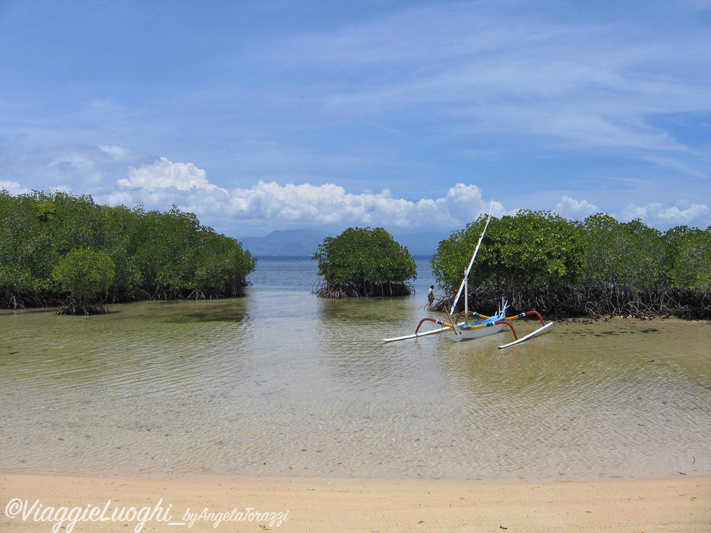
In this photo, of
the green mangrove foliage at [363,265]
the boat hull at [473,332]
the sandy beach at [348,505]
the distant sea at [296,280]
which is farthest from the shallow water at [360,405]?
the distant sea at [296,280]

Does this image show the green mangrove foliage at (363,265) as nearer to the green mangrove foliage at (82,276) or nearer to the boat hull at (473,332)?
the green mangrove foliage at (82,276)

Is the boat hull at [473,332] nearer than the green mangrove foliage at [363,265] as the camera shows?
Yes

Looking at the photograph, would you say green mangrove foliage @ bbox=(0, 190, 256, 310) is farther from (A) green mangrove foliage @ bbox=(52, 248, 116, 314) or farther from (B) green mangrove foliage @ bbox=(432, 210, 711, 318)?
(B) green mangrove foliage @ bbox=(432, 210, 711, 318)

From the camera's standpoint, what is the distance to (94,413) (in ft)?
26.7

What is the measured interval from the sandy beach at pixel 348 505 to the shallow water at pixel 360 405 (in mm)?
463

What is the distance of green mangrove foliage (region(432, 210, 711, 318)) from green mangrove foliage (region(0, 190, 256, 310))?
16218 millimetres

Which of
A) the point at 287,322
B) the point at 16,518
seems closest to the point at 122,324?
the point at 287,322

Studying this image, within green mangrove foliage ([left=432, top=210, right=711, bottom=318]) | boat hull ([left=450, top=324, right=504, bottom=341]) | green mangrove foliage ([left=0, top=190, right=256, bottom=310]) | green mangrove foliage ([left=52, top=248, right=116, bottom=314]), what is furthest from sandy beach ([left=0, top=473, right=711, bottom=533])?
green mangrove foliage ([left=0, top=190, right=256, bottom=310])

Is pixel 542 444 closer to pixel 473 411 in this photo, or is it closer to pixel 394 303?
pixel 473 411

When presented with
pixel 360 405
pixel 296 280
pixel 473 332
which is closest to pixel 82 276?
pixel 473 332

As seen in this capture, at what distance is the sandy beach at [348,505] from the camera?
14.4 feet

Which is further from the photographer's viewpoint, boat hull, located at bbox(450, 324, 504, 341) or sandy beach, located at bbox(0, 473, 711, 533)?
boat hull, located at bbox(450, 324, 504, 341)

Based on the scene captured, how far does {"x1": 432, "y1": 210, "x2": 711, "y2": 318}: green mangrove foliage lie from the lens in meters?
18.2

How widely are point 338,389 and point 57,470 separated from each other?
5.03 meters
